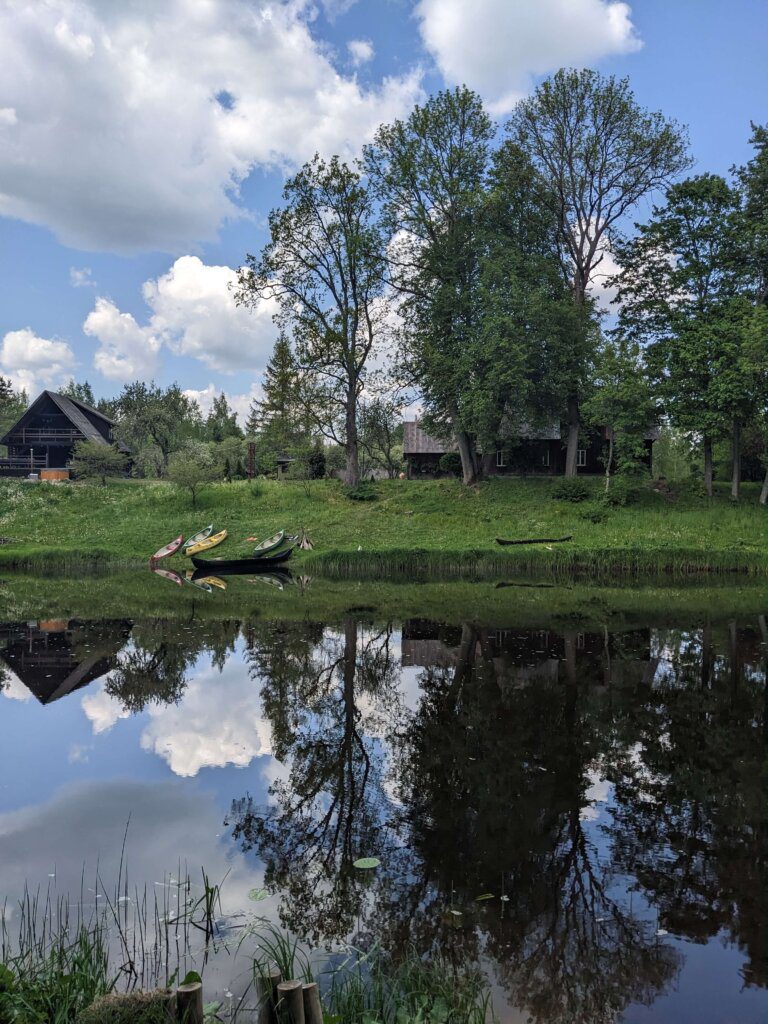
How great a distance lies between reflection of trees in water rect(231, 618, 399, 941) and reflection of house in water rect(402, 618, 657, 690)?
127cm

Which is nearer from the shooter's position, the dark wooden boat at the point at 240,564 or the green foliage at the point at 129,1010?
the green foliage at the point at 129,1010

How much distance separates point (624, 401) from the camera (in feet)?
108

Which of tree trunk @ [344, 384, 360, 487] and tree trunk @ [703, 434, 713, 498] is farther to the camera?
tree trunk @ [344, 384, 360, 487]

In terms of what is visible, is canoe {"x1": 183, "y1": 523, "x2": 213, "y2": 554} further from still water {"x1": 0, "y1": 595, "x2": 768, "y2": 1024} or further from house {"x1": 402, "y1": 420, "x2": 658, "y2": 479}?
still water {"x1": 0, "y1": 595, "x2": 768, "y2": 1024}

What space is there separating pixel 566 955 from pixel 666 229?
37930 millimetres

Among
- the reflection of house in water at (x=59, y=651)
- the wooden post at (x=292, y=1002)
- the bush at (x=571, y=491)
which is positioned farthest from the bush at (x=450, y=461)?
the wooden post at (x=292, y=1002)

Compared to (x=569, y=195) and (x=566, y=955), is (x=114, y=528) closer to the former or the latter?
(x=569, y=195)

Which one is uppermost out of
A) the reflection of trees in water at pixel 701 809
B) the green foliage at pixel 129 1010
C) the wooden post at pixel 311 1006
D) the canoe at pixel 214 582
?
the wooden post at pixel 311 1006

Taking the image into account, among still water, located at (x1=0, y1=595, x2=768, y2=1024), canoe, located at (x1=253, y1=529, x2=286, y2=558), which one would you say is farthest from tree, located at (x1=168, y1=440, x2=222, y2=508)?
still water, located at (x1=0, y1=595, x2=768, y2=1024)

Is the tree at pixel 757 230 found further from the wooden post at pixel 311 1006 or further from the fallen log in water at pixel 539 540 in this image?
the wooden post at pixel 311 1006

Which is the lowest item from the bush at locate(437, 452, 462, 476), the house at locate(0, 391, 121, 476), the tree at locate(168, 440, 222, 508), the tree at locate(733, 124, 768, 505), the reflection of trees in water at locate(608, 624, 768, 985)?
the reflection of trees in water at locate(608, 624, 768, 985)

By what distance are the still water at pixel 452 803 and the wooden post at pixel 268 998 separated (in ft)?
3.79

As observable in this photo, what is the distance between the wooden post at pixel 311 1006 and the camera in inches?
123

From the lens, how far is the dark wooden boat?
2884cm
